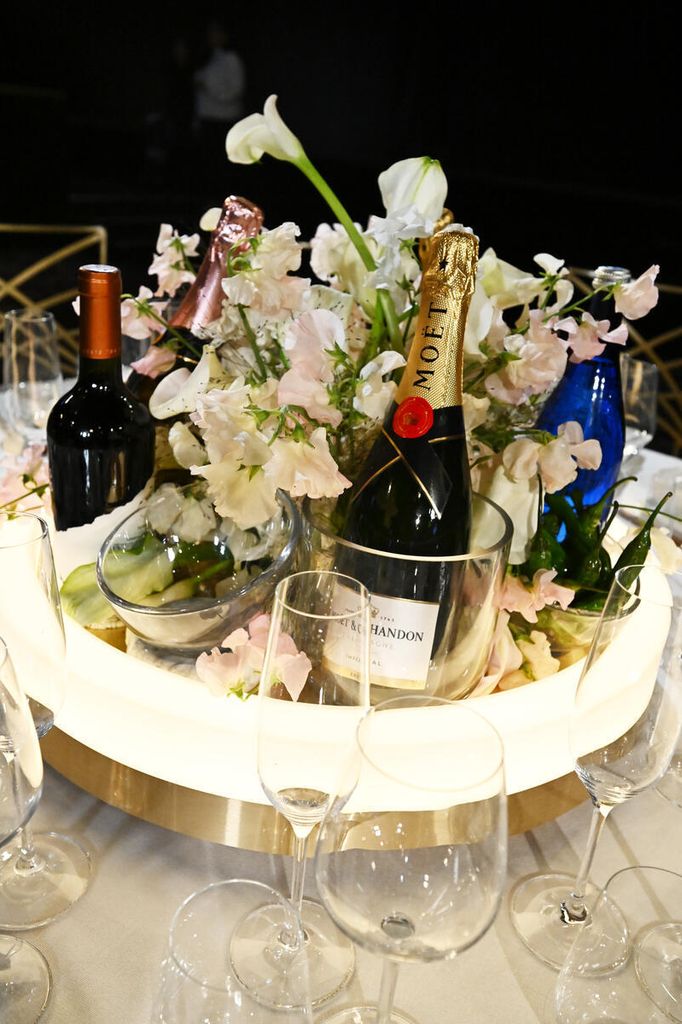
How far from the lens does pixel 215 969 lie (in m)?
0.60

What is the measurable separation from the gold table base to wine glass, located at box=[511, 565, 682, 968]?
72 mm

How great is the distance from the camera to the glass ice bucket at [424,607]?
2.62ft

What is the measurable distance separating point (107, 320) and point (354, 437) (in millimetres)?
291

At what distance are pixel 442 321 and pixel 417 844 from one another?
48 cm

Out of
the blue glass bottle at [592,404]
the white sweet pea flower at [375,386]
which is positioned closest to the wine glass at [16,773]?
the white sweet pea flower at [375,386]

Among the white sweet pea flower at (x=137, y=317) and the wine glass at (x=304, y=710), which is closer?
the wine glass at (x=304, y=710)

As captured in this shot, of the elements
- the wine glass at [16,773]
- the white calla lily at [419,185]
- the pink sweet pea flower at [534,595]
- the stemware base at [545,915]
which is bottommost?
the stemware base at [545,915]

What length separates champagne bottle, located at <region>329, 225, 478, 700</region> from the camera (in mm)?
803

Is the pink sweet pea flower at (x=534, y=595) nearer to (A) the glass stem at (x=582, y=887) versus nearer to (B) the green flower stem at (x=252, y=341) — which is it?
(A) the glass stem at (x=582, y=887)

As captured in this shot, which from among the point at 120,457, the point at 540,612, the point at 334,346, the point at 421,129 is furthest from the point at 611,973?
the point at 421,129

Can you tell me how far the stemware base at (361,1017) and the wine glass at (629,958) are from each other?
0.13 m

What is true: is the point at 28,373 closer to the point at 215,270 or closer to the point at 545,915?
the point at 215,270

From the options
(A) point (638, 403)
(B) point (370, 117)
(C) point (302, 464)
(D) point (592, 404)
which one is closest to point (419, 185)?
(C) point (302, 464)

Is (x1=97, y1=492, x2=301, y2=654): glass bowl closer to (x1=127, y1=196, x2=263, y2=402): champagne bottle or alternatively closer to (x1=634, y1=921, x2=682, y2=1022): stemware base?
(x1=127, y1=196, x2=263, y2=402): champagne bottle
